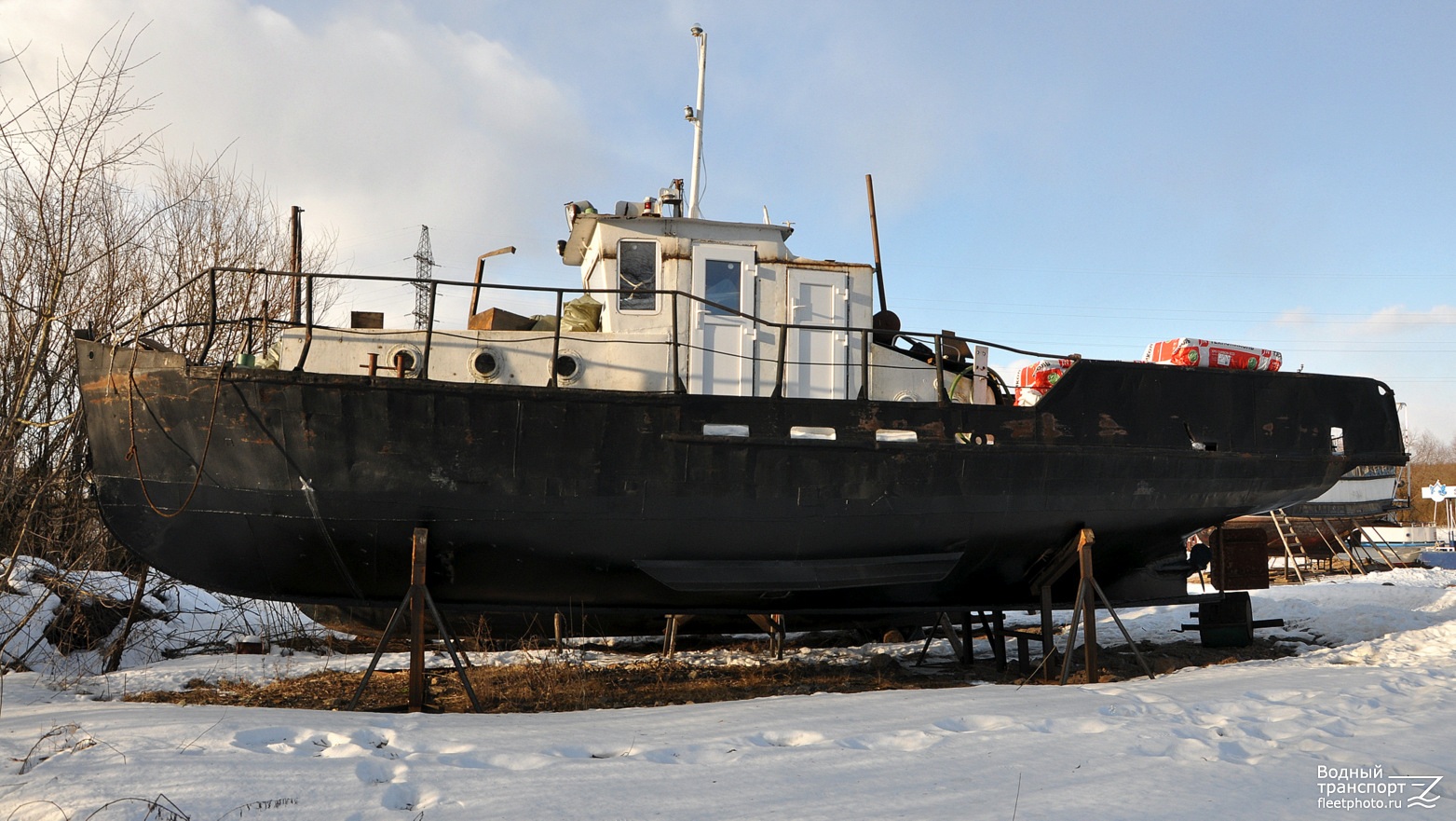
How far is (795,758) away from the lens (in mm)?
4309

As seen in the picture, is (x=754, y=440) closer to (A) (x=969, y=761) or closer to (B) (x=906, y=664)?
(A) (x=969, y=761)

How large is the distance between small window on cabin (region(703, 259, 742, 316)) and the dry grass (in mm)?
3266

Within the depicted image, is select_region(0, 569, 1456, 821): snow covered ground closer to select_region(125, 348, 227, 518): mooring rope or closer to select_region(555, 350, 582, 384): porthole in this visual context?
select_region(125, 348, 227, 518): mooring rope

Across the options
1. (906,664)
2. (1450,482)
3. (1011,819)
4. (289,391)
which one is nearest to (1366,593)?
(906,664)

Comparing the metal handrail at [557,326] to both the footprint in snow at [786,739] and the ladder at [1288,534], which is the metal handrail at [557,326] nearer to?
the footprint in snow at [786,739]

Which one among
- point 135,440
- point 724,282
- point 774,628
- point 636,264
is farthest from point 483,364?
point 774,628

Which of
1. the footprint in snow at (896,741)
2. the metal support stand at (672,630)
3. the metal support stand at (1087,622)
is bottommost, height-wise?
the metal support stand at (672,630)

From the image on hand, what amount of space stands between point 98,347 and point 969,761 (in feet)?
21.5

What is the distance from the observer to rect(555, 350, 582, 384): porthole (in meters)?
7.07

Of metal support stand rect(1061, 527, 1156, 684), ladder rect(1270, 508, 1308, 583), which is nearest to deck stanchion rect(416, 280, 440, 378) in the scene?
metal support stand rect(1061, 527, 1156, 684)

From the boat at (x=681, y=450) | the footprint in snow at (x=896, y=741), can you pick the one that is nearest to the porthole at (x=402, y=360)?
the boat at (x=681, y=450)

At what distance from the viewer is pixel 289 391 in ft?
20.5

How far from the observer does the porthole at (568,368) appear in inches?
278

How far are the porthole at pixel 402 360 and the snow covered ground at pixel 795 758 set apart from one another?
2.65 m
